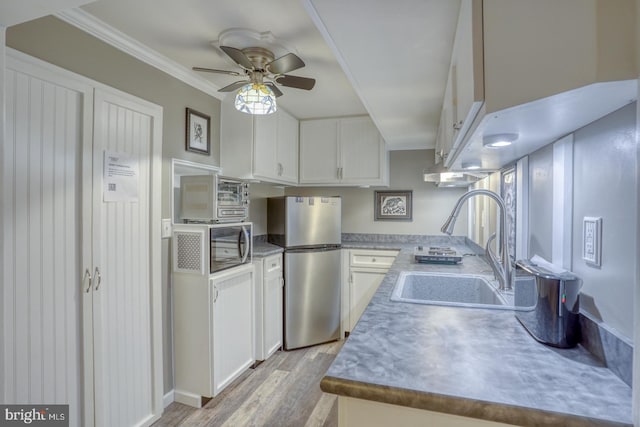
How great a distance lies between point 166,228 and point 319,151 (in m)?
1.84

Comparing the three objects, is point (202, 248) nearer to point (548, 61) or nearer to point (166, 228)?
→ point (166, 228)

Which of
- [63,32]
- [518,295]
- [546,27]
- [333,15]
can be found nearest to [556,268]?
[518,295]

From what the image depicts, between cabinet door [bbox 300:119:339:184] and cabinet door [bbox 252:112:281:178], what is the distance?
493mm

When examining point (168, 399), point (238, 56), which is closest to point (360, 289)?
point (168, 399)

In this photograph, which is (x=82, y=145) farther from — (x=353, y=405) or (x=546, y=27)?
(x=546, y=27)

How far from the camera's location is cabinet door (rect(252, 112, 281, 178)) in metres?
2.73

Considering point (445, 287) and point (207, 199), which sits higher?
point (207, 199)

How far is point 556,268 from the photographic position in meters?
1.08

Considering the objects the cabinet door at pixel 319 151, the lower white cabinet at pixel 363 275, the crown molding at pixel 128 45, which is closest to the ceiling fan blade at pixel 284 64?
the crown molding at pixel 128 45

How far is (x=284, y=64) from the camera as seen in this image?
1745 millimetres

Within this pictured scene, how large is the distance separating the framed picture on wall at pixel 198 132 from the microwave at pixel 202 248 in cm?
63

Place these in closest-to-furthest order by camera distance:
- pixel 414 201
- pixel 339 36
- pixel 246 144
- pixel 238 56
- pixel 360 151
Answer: pixel 339 36 < pixel 238 56 < pixel 246 144 < pixel 360 151 < pixel 414 201

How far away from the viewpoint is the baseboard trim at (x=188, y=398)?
2107 mm

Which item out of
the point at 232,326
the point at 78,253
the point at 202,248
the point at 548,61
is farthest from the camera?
the point at 232,326
